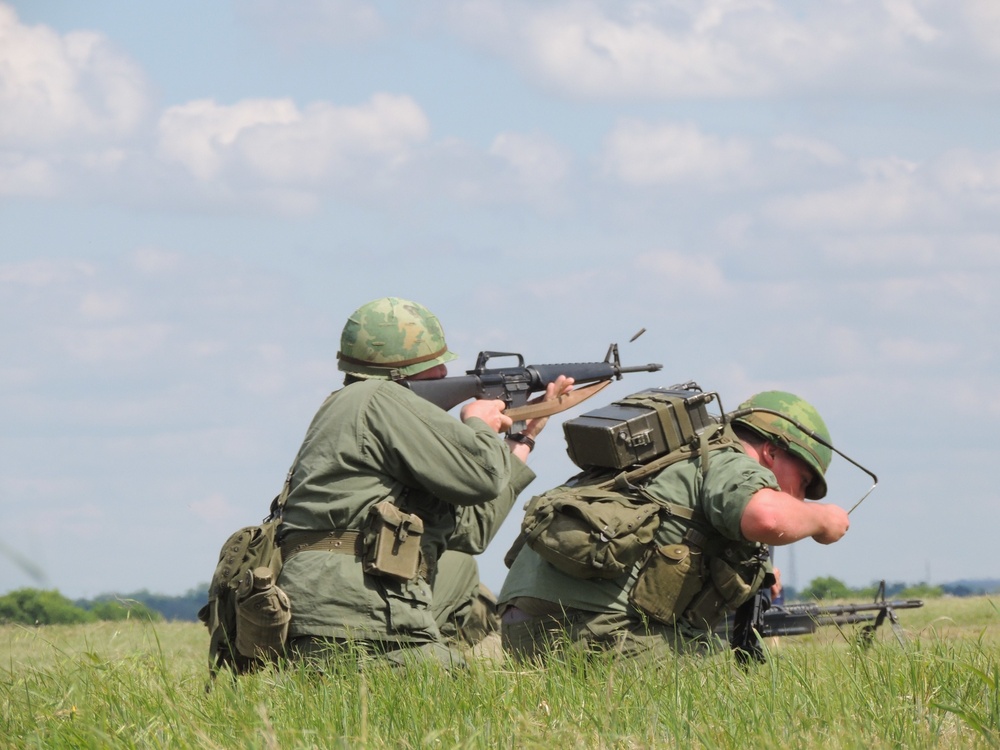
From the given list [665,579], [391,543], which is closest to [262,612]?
[391,543]

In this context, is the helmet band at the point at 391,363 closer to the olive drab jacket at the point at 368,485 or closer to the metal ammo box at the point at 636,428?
the olive drab jacket at the point at 368,485

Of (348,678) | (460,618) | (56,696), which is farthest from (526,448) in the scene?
(56,696)

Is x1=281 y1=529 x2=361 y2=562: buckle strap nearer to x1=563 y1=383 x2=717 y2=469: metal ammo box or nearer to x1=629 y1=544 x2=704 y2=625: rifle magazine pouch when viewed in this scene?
x1=563 y1=383 x2=717 y2=469: metal ammo box

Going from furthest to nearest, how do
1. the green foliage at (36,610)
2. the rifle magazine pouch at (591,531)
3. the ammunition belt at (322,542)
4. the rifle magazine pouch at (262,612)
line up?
1. the green foliage at (36,610)
2. the rifle magazine pouch at (591,531)
3. the ammunition belt at (322,542)
4. the rifle magazine pouch at (262,612)

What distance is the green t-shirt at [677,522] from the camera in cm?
591

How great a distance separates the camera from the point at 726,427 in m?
6.48

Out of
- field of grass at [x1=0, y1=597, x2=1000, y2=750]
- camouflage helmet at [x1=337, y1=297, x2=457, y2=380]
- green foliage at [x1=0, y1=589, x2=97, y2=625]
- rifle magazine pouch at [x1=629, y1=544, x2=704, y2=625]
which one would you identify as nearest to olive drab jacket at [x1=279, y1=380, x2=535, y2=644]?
field of grass at [x1=0, y1=597, x2=1000, y2=750]

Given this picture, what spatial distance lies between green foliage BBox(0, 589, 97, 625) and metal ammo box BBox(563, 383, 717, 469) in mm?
8642

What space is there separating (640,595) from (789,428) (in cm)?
129

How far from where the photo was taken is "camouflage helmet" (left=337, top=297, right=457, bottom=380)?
20.6 feet

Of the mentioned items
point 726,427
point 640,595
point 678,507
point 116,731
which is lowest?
point 116,731

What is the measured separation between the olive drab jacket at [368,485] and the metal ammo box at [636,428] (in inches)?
22.3

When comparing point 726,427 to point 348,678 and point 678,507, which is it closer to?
point 678,507

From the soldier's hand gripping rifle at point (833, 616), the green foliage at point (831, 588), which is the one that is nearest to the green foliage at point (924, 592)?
the green foliage at point (831, 588)
